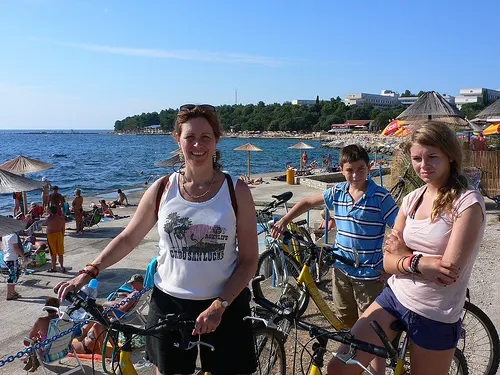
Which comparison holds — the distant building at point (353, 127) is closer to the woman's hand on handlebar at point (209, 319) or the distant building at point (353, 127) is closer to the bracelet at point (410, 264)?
the bracelet at point (410, 264)

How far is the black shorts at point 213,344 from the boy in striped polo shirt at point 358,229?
1341mm

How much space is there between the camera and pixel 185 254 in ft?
7.30

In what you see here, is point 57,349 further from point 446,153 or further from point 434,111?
point 434,111

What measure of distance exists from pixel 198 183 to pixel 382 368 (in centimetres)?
158

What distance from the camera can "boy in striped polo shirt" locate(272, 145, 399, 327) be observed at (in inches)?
131

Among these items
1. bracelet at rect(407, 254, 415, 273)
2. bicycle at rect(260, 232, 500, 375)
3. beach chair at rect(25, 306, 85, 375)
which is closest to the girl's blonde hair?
bracelet at rect(407, 254, 415, 273)

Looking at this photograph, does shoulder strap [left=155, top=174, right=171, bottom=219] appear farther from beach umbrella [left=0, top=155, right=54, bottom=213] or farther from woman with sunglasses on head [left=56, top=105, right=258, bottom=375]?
beach umbrella [left=0, top=155, right=54, bottom=213]

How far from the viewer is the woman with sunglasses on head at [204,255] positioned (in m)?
2.21

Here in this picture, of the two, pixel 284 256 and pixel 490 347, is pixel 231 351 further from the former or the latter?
pixel 284 256

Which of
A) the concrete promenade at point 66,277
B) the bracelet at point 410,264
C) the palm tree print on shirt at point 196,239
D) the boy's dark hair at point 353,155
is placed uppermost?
the boy's dark hair at point 353,155

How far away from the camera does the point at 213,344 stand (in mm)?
2256

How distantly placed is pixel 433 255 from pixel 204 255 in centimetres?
111

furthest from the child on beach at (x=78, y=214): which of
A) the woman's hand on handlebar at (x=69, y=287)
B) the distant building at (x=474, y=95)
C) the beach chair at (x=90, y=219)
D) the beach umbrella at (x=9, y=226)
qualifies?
the distant building at (x=474, y=95)

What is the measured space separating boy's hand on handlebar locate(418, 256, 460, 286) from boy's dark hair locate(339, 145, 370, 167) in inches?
55.9
